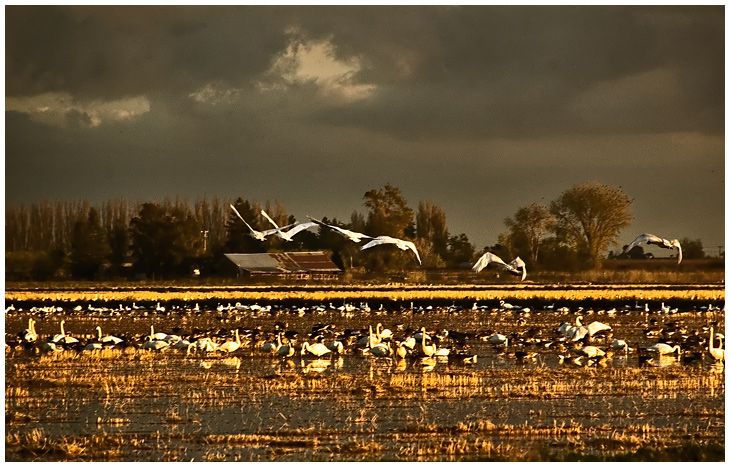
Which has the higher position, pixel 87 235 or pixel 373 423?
pixel 87 235

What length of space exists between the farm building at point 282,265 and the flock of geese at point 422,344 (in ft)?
150

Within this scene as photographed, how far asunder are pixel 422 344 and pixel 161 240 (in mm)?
55084

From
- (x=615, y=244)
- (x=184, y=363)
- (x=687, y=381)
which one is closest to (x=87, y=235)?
(x=615, y=244)

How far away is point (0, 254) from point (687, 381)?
11429 mm

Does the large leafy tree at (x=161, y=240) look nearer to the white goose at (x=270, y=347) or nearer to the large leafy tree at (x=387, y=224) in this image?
the large leafy tree at (x=387, y=224)

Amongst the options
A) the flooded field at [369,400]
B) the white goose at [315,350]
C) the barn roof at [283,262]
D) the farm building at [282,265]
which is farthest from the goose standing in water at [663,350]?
the barn roof at [283,262]

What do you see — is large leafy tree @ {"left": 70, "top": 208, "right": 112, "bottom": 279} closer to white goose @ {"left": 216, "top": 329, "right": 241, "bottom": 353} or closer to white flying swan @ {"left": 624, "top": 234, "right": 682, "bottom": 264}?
white goose @ {"left": 216, "top": 329, "right": 241, "bottom": 353}

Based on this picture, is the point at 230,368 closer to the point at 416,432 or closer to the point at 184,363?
the point at 184,363

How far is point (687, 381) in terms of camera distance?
59.5ft

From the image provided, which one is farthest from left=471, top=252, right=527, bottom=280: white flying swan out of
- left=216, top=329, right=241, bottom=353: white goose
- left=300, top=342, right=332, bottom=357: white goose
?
left=216, top=329, right=241, bottom=353: white goose

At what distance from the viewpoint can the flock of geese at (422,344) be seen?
21.9m

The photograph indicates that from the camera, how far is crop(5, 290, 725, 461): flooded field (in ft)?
41.9

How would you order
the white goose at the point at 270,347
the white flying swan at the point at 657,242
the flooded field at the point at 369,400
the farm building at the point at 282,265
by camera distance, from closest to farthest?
the flooded field at the point at 369,400 < the white flying swan at the point at 657,242 < the white goose at the point at 270,347 < the farm building at the point at 282,265

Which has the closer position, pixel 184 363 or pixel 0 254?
pixel 0 254
